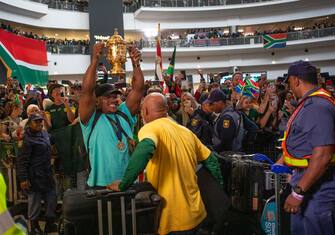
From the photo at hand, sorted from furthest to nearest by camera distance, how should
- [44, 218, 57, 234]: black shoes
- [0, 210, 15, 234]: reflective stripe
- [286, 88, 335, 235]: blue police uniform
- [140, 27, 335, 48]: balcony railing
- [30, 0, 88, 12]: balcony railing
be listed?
[140, 27, 335, 48]: balcony railing, [30, 0, 88, 12]: balcony railing, [44, 218, 57, 234]: black shoes, [286, 88, 335, 235]: blue police uniform, [0, 210, 15, 234]: reflective stripe

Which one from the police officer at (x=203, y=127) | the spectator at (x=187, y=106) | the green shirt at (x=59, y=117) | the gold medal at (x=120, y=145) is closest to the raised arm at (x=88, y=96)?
the gold medal at (x=120, y=145)

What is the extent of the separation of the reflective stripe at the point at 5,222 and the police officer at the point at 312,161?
2.34m

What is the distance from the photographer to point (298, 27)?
1548 inches

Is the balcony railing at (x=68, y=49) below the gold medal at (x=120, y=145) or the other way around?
the other way around

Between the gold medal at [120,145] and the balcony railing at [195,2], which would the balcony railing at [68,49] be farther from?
the gold medal at [120,145]

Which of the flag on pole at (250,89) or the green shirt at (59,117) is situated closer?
the flag on pole at (250,89)

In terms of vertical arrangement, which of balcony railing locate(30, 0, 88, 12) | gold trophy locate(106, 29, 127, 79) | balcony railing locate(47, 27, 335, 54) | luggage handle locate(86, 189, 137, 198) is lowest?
luggage handle locate(86, 189, 137, 198)

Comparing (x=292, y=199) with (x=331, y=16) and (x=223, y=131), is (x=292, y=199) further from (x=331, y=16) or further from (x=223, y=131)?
(x=331, y=16)

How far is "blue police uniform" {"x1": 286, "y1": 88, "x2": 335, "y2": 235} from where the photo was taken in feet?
10.8

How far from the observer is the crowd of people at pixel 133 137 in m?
3.20

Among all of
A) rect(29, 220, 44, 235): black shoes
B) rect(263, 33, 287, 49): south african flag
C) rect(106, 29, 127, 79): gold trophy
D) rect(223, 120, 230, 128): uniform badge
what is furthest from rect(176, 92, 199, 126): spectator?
rect(263, 33, 287, 49): south african flag

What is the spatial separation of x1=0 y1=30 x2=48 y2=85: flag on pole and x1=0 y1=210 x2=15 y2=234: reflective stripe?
57.4 ft

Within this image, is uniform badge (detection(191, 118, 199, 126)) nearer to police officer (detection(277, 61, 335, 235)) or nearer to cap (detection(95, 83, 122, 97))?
cap (detection(95, 83, 122, 97))

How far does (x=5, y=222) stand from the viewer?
5.32 feet
